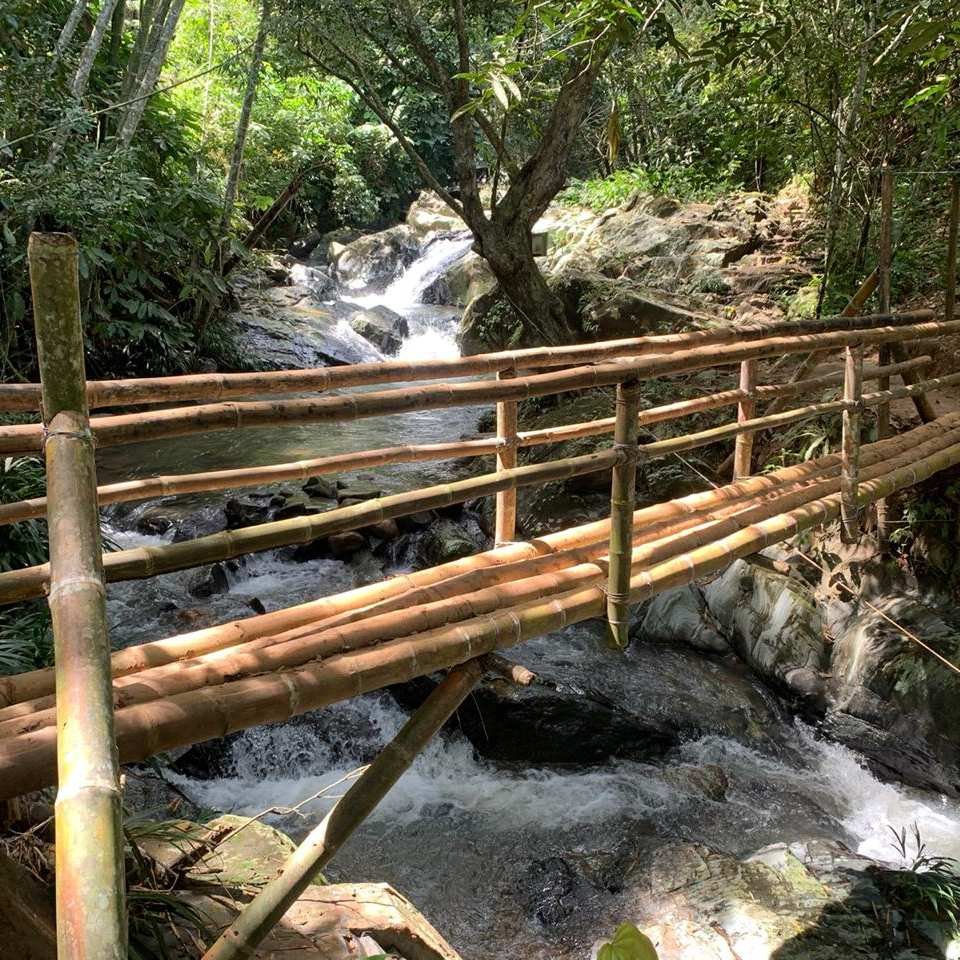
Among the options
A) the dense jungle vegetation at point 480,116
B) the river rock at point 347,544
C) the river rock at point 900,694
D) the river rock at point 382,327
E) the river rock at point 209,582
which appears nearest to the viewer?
the river rock at point 900,694

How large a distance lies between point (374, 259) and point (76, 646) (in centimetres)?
1537

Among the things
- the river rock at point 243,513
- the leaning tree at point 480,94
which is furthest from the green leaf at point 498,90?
the river rock at point 243,513

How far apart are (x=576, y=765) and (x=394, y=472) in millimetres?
4117

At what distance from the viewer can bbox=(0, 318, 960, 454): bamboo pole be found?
1.73 meters

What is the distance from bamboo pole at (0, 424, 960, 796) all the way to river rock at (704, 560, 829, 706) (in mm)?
2314

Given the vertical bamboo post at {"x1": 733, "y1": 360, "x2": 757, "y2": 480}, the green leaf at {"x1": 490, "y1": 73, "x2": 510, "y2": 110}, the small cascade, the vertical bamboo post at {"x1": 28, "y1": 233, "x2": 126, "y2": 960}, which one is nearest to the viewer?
the vertical bamboo post at {"x1": 28, "y1": 233, "x2": 126, "y2": 960}

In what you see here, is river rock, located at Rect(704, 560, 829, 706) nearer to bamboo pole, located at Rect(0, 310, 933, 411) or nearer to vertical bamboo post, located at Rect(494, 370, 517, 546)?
bamboo pole, located at Rect(0, 310, 933, 411)

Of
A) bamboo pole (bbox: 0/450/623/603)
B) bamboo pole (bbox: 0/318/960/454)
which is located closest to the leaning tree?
bamboo pole (bbox: 0/318/960/454)

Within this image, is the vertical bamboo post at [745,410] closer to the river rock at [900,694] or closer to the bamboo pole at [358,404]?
the bamboo pole at [358,404]

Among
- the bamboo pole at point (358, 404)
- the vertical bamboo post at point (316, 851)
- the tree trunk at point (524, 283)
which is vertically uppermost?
the tree trunk at point (524, 283)

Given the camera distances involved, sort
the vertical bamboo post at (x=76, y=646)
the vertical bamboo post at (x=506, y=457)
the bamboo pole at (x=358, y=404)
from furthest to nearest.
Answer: the vertical bamboo post at (x=506, y=457) < the bamboo pole at (x=358, y=404) < the vertical bamboo post at (x=76, y=646)

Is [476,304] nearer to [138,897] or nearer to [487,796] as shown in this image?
[487,796]

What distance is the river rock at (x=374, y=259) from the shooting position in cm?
1550

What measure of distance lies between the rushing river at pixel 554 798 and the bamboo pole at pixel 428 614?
175cm
